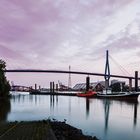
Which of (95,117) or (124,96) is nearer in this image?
(95,117)

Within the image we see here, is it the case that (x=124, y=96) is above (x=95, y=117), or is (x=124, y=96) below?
below

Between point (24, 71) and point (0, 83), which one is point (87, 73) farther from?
point (0, 83)

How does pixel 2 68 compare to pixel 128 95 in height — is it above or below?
above

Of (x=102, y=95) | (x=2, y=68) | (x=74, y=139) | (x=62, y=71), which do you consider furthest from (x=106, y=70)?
(x=74, y=139)

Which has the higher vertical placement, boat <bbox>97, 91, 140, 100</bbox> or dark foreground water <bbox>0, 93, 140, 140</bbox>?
dark foreground water <bbox>0, 93, 140, 140</bbox>

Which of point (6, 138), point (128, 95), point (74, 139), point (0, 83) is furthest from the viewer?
point (128, 95)

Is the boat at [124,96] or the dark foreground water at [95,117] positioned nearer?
the dark foreground water at [95,117]

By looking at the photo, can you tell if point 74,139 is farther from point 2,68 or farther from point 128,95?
point 128,95

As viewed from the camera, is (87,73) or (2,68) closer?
(2,68)

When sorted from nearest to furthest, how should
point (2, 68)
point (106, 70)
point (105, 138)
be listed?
point (105, 138), point (2, 68), point (106, 70)

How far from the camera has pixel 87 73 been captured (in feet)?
468

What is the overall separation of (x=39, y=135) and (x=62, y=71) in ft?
411

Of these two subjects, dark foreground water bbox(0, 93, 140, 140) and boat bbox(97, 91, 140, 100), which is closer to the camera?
dark foreground water bbox(0, 93, 140, 140)

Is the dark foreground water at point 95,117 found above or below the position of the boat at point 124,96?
above
